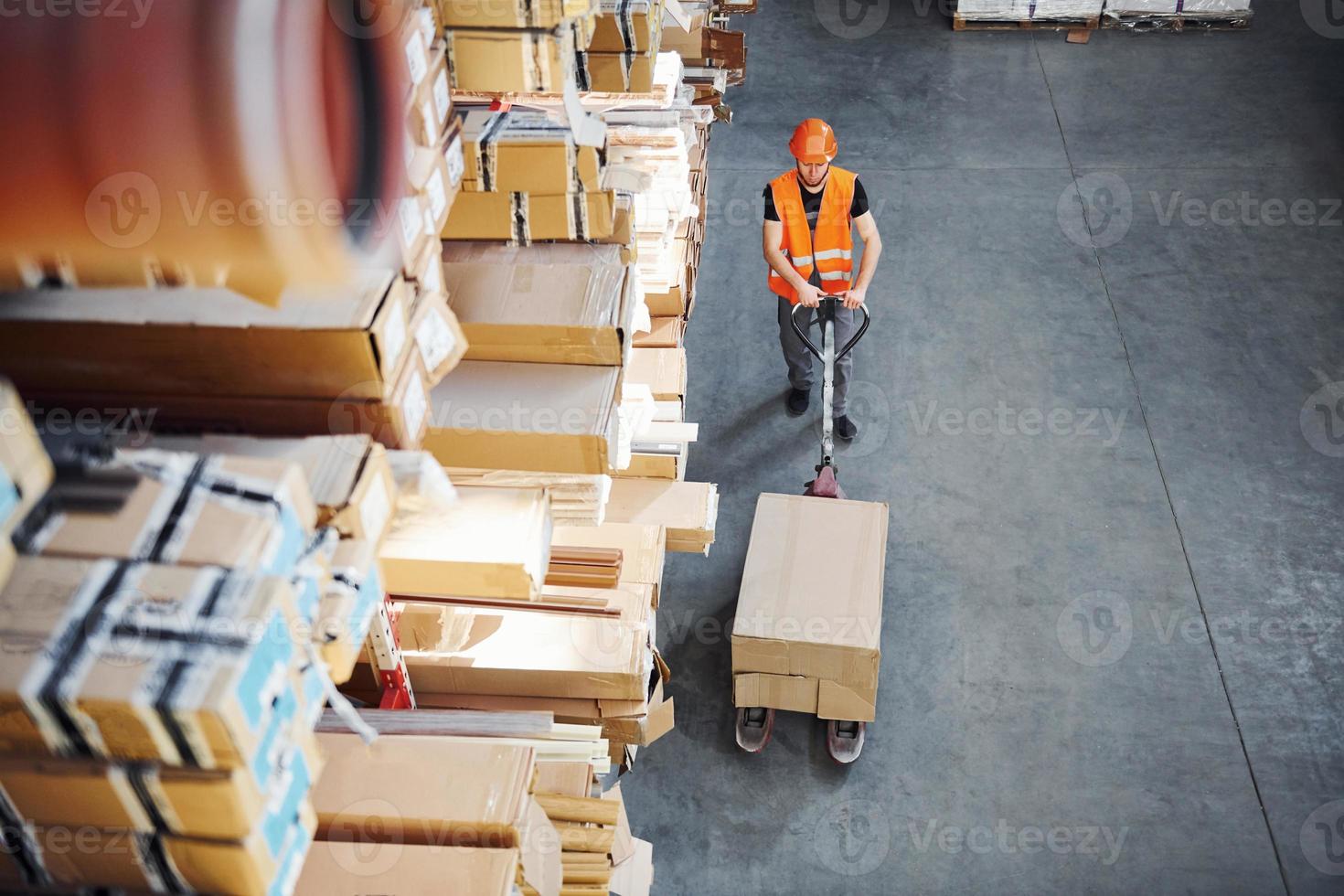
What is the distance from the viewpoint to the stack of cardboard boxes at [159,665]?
1344mm

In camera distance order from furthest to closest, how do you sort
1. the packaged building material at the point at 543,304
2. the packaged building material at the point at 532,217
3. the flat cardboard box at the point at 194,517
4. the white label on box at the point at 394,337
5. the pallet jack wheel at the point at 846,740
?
1. the pallet jack wheel at the point at 846,740
2. the packaged building material at the point at 532,217
3. the packaged building material at the point at 543,304
4. the white label on box at the point at 394,337
5. the flat cardboard box at the point at 194,517

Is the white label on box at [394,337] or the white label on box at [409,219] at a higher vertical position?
the white label on box at [409,219]

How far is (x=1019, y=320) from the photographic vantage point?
286 inches

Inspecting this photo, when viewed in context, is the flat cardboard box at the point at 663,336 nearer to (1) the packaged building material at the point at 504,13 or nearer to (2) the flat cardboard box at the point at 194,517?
(1) the packaged building material at the point at 504,13

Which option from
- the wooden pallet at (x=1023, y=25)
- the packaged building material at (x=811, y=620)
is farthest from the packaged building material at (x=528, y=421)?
the wooden pallet at (x=1023, y=25)

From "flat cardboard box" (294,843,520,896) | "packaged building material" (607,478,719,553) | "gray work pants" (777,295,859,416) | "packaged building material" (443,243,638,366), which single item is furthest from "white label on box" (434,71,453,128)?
"gray work pants" (777,295,859,416)

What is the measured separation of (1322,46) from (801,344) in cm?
707

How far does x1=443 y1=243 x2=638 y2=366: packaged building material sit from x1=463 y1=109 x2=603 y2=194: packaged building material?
0.69 ft

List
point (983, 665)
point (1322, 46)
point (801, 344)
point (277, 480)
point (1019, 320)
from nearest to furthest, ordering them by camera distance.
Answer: point (277, 480) < point (983, 665) < point (801, 344) < point (1019, 320) < point (1322, 46)

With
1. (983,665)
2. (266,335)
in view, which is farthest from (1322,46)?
(266,335)

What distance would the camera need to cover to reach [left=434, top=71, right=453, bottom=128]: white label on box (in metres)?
2.34

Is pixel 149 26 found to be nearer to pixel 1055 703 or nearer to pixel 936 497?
pixel 1055 703

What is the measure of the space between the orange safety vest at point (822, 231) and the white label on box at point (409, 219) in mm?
Answer: 3980

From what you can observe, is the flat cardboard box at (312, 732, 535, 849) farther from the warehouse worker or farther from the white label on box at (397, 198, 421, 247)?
the warehouse worker
